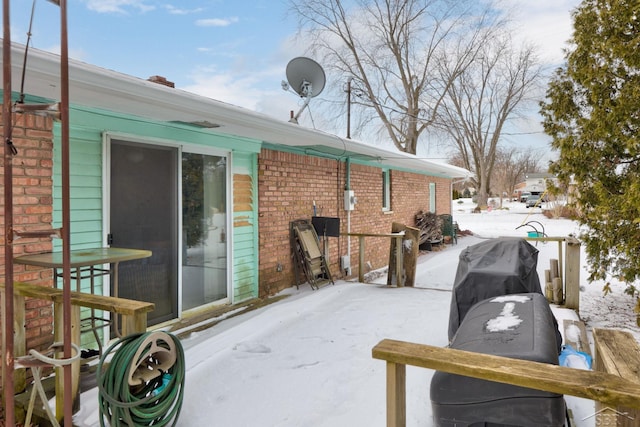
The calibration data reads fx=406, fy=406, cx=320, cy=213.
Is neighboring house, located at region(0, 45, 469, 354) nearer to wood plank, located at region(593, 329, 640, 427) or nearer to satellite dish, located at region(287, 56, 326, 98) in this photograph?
satellite dish, located at region(287, 56, 326, 98)

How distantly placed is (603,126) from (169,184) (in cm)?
521

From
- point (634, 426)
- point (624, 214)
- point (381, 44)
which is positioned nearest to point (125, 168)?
point (634, 426)

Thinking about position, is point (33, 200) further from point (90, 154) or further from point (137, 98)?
point (137, 98)

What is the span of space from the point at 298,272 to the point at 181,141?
300cm

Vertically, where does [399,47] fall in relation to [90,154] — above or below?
above

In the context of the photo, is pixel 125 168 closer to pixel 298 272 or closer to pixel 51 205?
pixel 51 205

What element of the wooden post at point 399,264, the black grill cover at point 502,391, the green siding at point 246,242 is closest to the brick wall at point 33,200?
the green siding at point 246,242

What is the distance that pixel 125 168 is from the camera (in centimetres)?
408

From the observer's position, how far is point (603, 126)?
495 centimetres

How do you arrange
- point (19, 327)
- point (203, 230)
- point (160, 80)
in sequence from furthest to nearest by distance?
point (203, 230) < point (160, 80) < point (19, 327)

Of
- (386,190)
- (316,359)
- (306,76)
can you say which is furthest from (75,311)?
(386,190)

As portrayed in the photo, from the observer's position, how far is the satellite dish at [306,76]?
707cm

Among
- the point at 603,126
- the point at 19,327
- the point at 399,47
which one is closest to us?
the point at 19,327

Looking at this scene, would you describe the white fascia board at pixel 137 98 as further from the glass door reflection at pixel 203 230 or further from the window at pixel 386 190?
the window at pixel 386 190
